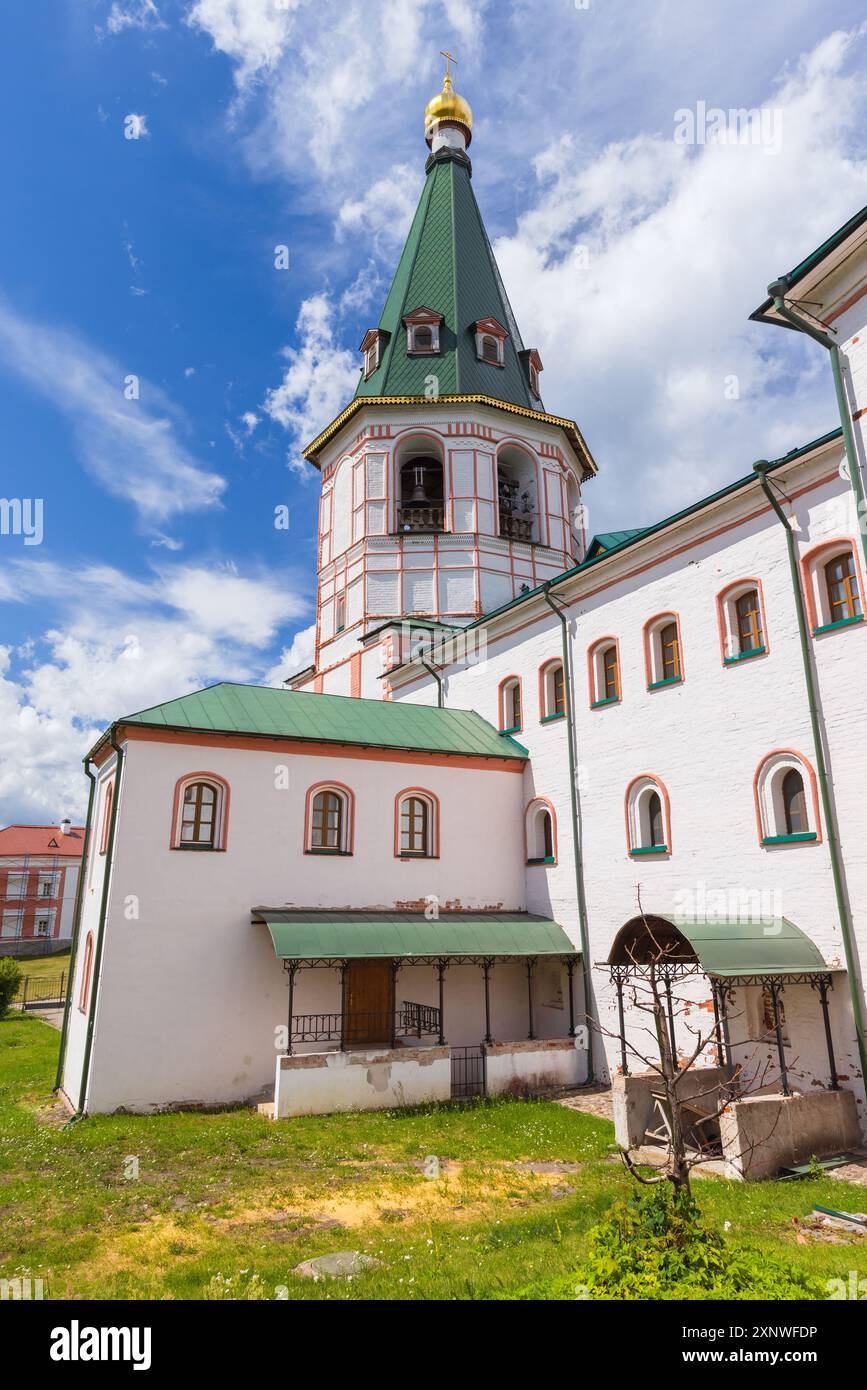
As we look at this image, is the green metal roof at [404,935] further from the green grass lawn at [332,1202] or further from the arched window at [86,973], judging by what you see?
the arched window at [86,973]

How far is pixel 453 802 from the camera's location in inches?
699

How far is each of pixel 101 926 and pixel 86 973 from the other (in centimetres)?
243

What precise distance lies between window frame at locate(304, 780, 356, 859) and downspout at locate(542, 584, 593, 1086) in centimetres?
439

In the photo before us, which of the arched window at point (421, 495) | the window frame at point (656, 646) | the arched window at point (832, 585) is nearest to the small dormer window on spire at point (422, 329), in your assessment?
the arched window at point (421, 495)

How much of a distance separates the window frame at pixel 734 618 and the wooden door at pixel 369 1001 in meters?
8.21

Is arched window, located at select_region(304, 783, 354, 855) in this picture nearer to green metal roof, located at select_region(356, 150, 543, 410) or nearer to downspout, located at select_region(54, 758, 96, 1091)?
downspout, located at select_region(54, 758, 96, 1091)

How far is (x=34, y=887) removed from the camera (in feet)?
176

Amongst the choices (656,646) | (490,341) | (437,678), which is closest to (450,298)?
Answer: (490,341)

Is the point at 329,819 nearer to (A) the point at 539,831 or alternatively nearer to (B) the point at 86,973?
(A) the point at 539,831
